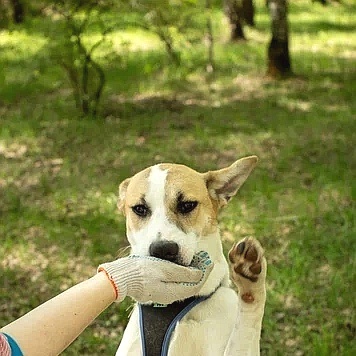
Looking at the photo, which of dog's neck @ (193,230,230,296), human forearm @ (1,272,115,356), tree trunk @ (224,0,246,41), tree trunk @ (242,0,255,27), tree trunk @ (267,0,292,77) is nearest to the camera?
human forearm @ (1,272,115,356)

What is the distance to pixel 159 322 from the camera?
296 cm

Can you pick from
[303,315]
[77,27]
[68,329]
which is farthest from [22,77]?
[68,329]

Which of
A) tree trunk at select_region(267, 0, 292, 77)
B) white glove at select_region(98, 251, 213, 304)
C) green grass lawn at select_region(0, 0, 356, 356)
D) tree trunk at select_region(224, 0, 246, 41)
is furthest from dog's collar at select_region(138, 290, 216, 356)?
tree trunk at select_region(224, 0, 246, 41)

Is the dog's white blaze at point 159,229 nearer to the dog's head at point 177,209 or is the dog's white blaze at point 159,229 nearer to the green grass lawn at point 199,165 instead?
the dog's head at point 177,209

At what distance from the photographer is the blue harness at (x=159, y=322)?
2914mm

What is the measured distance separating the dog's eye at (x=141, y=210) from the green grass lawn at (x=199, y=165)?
5.06ft

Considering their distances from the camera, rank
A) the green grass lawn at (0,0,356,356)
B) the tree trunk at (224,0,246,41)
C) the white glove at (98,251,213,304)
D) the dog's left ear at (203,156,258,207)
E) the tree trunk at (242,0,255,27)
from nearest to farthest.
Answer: the white glove at (98,251,213,304), the dog's left ear at (203,156,258,207), the green grass lawn at (0,0,356,356), the tree trunk at (224,0,246,41), the tree trunk at (242,0,255,27)

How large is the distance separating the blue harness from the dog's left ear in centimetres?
55

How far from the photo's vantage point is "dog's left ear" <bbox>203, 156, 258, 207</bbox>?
330 centimetres

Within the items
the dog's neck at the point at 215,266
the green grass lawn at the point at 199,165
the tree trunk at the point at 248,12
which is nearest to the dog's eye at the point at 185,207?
the dog's neck at the point at 215,266

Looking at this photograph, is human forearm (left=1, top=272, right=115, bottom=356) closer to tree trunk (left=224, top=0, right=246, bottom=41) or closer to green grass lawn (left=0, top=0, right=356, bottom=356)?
green grass lawn (left=0, top=0, right=356, bottom=356)

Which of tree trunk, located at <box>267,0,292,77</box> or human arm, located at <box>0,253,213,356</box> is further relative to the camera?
tree trunk, located at <box>267,0,292,77</box>

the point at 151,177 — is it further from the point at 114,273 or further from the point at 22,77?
the point at 22,77

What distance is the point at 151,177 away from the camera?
3162 millimetres
